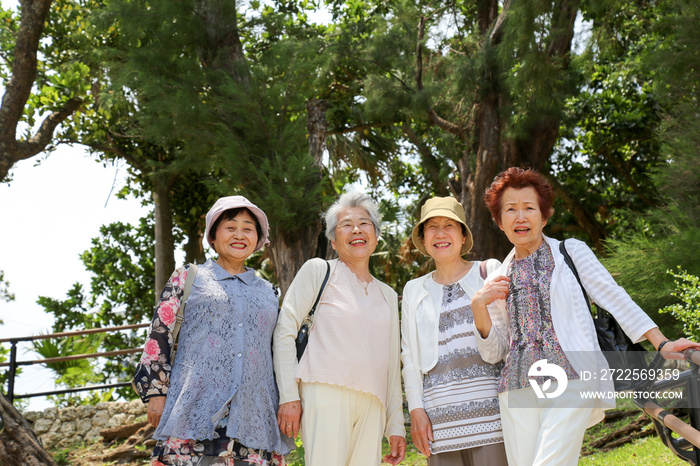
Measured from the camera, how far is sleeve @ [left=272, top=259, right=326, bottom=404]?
2715 mm

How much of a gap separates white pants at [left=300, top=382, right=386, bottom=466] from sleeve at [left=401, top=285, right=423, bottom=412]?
7.9 inches

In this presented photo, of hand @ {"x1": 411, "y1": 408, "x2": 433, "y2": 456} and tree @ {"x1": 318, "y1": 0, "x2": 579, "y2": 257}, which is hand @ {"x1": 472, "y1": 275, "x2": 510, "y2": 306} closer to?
hand @ {"x1": 411, "y1": 408, "x2": 433, "y2": 456}

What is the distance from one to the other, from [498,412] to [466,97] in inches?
232

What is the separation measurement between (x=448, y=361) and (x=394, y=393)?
451 millimetres

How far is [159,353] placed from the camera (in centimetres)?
258

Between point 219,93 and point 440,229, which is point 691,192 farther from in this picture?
point 219,93

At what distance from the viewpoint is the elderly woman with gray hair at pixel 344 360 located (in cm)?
270

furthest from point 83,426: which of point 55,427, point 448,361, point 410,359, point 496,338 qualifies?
point 496,338

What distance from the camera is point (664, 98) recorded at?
607 centimetres

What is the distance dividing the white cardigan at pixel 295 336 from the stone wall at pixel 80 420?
5527mm

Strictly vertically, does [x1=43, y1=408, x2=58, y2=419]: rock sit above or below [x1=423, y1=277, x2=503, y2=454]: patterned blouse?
below

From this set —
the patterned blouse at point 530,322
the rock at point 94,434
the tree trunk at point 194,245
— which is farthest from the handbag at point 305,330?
the tree trunk at point 194,245

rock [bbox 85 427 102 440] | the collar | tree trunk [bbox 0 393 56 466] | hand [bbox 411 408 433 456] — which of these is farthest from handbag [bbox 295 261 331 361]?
rock [bbox 85 427 102 440]

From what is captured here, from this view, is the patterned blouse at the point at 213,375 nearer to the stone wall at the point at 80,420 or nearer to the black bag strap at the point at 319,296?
the black bag strap at the point at 319,296
